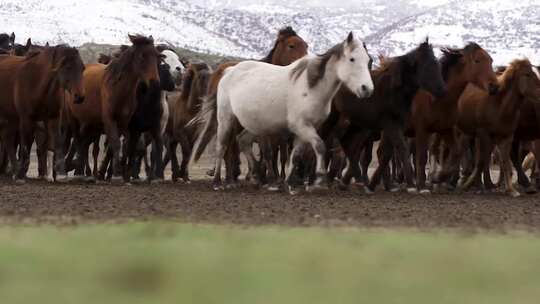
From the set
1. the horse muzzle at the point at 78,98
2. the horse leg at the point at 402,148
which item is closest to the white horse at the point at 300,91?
the horse leg at the point at 402,148

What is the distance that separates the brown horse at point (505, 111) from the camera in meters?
16.7

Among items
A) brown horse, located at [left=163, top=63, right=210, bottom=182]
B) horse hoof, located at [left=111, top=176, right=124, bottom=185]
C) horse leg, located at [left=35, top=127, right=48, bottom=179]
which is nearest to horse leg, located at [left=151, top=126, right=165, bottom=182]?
horse hoof, located at [left=111, top=176, right=124, bottom=185]

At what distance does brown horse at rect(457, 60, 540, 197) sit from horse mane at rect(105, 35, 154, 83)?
5.39 meters

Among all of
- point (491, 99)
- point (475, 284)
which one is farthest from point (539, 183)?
point (475, 284)

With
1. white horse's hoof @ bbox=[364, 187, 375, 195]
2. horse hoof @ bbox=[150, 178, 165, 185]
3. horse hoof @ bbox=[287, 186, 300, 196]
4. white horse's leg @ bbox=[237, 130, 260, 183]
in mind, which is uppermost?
white horse's leg @ bbox=[237, 130, 260, 183]

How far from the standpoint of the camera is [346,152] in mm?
17438

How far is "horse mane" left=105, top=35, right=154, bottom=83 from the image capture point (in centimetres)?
1791

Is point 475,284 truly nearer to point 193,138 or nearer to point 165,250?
point 165,250

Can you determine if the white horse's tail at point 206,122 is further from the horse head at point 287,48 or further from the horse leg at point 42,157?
the horse leg at point 42,157

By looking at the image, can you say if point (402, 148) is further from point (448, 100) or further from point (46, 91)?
point (46, 91)

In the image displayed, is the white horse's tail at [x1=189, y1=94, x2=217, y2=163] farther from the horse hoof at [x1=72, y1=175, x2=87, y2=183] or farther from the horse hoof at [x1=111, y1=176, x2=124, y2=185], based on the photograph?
the horse hoof at [x1=72, y1=175, x2=87, y2=183]

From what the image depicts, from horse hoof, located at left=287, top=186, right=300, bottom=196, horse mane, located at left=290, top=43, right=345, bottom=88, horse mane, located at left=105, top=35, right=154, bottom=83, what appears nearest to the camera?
horse mane, located at left=290, top=43, right=345, bottom=88

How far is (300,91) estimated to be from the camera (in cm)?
1540

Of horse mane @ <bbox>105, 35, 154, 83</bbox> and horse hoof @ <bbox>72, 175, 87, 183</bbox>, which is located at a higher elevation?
horse mane @ <bbox>105, 35, 154, 83</bbox>
